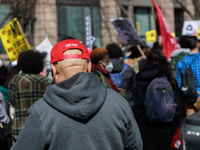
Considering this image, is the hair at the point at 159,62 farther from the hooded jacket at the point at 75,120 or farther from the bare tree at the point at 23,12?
the bare tree at the point at 23,12

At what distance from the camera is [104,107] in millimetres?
1887

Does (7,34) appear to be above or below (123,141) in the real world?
above

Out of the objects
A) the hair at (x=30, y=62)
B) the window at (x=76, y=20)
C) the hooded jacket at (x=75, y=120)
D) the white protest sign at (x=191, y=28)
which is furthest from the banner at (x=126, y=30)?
the window at (x=76, y=20)

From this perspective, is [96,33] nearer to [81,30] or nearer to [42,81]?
[81,30]

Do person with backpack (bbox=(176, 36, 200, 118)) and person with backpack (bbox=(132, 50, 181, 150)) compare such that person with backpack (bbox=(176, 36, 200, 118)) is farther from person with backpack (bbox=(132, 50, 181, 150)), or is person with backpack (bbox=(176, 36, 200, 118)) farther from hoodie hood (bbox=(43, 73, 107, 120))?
hoodie hood (bbox=(43, 73, 107, 120))

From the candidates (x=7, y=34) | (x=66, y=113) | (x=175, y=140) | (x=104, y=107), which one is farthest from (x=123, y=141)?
→ (x=7, y=34)

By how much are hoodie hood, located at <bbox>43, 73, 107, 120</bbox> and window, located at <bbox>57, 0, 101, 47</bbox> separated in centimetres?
1530

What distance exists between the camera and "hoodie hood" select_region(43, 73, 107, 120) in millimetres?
1782

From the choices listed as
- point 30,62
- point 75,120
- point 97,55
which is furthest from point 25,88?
point 75,120

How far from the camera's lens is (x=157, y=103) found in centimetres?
423

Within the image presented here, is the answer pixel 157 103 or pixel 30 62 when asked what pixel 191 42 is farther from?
pixel 30 62

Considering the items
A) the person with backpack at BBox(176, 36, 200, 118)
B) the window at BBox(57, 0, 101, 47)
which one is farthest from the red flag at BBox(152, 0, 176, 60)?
the window at BBox(57, 0, 101, 47)

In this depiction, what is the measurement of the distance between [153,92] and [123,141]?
237 centimetres

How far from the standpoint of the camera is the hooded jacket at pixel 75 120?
5.82 ft
